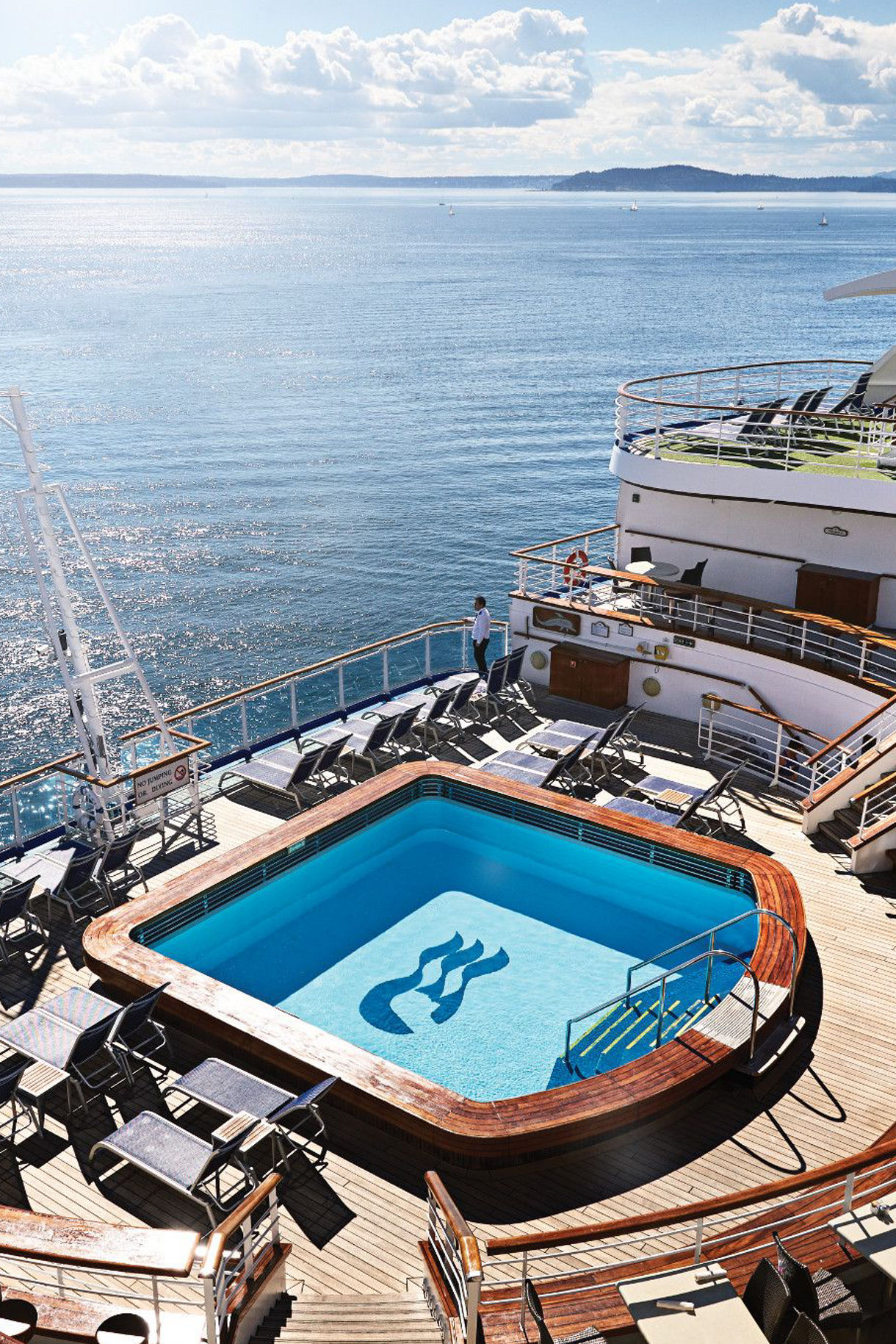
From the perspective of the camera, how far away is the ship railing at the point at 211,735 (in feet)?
42.6

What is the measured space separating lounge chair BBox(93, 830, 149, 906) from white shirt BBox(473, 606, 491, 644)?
6.80m

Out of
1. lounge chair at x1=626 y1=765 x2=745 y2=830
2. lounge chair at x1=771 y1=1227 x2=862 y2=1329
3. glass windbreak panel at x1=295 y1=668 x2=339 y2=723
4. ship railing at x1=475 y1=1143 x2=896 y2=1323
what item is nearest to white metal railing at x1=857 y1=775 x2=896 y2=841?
lounge chair at x1=626 y1=765 x2=745 y2=830

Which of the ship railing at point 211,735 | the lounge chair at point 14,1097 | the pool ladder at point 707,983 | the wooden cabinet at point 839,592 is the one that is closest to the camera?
the lounge chair at point 14,1097

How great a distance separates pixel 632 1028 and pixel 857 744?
19.7 feet

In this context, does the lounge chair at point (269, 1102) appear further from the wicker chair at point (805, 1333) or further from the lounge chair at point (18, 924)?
the wicker chair at point (805, 1333)

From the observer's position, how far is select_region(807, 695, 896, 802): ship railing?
13.4m

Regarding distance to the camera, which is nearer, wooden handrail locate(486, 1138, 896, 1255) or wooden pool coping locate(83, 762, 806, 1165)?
wooden handrail locate(486, 1138, 896, 1255)

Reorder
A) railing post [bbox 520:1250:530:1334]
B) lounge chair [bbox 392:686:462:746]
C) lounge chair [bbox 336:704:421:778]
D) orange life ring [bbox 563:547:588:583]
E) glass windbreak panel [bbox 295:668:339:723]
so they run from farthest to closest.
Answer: glass windbreak panel [bbox 295:668:339:723]
orange life ring [bbox 563:547:588:583]
lounge chair [bbox 392:686:462:746]
lounge chair [bbox 336:704:421:778]
railing post [bbox 520:1250:530:1334]

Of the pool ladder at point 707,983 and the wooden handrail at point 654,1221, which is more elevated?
the wooden handrail at point 654,1221

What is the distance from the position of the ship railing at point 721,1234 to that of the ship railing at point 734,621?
927cm

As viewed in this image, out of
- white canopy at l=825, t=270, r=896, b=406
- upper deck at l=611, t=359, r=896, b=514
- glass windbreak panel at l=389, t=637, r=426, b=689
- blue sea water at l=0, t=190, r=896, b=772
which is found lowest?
glass windbreak panel at l=389, t=637, r=426, b=689

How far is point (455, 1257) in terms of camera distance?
5.68 metres

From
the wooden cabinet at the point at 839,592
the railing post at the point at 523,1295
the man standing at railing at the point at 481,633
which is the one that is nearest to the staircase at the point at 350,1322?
the railing post at the point at 523,1295

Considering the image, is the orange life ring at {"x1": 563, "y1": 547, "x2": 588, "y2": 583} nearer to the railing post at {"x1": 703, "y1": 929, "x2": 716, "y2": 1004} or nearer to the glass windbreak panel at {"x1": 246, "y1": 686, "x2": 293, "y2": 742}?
the railing post at {"x1": 703, "y1": 929, "x2": 716, "y2": 1004}
